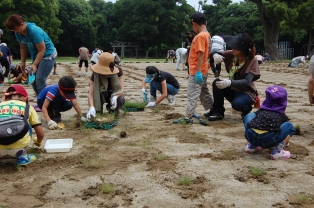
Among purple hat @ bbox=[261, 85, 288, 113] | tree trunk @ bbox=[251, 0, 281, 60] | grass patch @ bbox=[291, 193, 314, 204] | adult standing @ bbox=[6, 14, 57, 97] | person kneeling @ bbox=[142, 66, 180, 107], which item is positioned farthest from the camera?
tree trunk @ bbox=[251, 0, 281, 60]

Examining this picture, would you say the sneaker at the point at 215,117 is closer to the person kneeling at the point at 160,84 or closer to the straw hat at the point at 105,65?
the person kneeling at the point at 160,84

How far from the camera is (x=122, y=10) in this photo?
5400 cm

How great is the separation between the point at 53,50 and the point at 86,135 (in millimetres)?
2015

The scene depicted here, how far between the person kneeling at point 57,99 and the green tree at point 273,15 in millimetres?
26966

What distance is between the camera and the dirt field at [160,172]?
9.19 ft

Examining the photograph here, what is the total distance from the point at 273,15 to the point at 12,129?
100 feet

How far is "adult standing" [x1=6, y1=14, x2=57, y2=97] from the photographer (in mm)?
5508

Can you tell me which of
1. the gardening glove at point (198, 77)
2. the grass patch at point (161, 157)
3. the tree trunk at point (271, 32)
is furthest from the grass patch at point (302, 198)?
the tree trunk at point (271, 32)

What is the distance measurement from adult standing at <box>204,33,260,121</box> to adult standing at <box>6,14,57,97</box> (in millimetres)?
2742

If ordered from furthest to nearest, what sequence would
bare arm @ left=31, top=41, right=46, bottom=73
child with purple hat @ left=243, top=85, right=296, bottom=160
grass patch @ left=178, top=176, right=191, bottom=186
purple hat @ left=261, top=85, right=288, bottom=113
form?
bare arm @ left=31, top=41, right=46, bottom=73 → purple hat @ left=261, top=85, right=288, bottom=113 → child with purple hat @ left=243, top=85, right=296, bottom=160 → grass patch @ left=178, top=176, right=191, bottom=186

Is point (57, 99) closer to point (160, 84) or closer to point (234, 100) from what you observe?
point (160, 84)

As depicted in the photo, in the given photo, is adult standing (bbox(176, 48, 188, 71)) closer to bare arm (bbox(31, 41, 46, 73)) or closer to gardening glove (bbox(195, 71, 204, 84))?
bare arm (bbox(31, 41, 46, 73))

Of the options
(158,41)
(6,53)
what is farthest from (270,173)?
(158,41)

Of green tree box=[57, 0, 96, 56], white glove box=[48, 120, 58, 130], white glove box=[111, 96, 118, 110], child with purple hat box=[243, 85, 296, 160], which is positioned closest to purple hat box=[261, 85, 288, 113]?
child with purple hat box=[243, 85, 296, 160]
